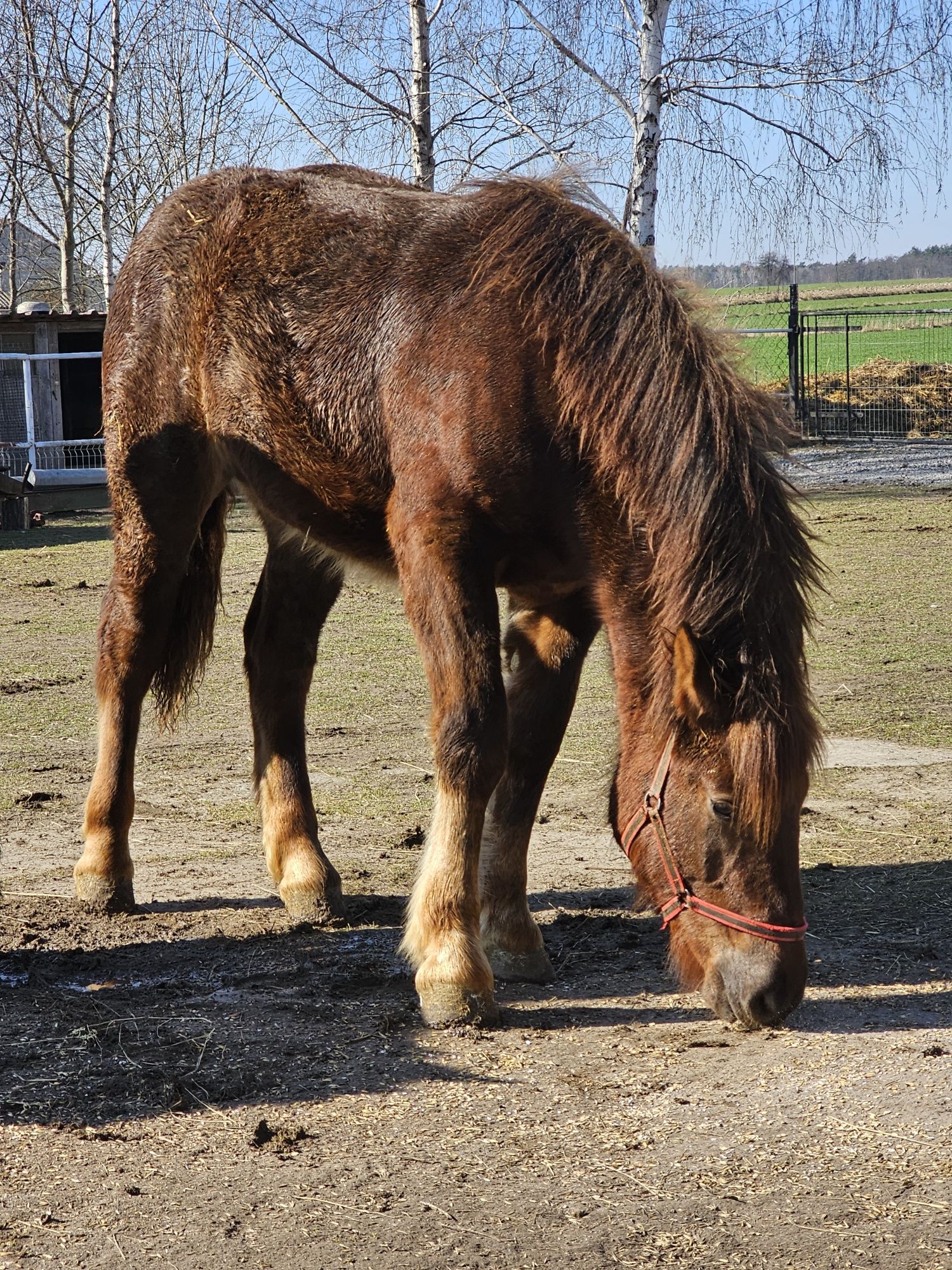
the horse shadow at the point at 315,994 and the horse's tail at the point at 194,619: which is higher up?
the horse's tail at the point at 194,619

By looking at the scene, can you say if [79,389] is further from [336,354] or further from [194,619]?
[336,354]

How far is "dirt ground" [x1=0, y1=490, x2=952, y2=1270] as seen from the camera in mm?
2455

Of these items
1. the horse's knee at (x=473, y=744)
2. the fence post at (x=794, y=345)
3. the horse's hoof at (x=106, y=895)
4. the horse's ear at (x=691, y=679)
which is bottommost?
the horse's hoof at (x=106, y=895)

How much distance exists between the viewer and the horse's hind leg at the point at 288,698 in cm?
432

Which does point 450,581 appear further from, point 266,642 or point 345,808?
point 345,808

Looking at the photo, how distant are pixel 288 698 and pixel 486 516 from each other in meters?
1.48

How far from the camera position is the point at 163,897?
4.45m

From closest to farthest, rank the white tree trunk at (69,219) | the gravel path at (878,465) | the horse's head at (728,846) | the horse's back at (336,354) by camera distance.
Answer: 1. the horse's head at (728,846)
2. the horse's back at (336,354)
3. the gravel path at (878,465)
4. the white tree trunk at (69,219)

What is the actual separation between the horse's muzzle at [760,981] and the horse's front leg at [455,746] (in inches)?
26.4

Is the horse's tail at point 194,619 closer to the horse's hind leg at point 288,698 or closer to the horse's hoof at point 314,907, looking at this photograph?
the horse's hind leg at point 288,698

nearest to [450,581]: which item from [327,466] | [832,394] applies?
[327,466]

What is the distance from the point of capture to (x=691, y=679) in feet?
9.84

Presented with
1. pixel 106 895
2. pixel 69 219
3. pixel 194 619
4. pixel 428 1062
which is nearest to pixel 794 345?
pixel 69 219

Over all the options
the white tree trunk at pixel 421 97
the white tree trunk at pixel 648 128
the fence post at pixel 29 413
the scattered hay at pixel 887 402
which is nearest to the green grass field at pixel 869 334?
the scattered hay at pixel 887 402
